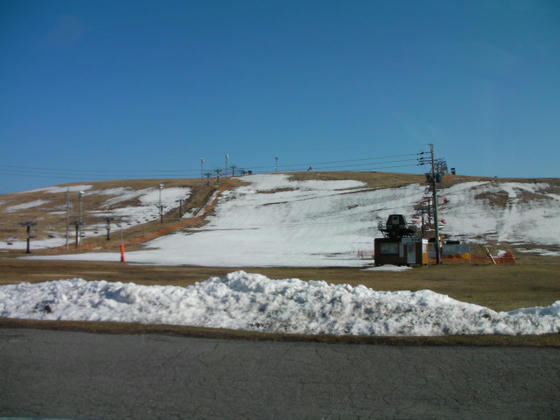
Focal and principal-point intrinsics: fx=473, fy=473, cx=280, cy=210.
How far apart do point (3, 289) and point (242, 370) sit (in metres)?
10.2

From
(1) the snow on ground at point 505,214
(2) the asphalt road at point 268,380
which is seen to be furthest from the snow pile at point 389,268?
(2) the asphalt road at point 268,380

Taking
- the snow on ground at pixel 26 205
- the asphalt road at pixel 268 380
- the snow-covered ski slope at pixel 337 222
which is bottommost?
the asphalt road at pixel 268 380

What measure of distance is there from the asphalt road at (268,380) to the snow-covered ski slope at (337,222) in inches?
1300

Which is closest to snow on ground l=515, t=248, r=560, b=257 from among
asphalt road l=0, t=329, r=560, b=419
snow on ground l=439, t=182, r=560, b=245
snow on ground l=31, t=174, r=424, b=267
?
snow on ground l=439, t=182, r=560, b=245

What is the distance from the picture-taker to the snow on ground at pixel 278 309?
8.97m

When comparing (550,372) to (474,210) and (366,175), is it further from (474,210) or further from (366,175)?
(366,175)

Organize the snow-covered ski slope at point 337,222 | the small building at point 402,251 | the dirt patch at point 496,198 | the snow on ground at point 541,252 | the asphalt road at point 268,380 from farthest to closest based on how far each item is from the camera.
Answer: the dirt patch at point 496,198 → the snow-covered ski slope at point 337,222 → the snow on ground at point 541,252 → the small building at point 402,251 → the asphalt road at point 268,380

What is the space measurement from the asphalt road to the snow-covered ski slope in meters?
33.0

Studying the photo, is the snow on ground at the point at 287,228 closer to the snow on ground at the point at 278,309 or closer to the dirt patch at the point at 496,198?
the dirt patch at the point at 496,198

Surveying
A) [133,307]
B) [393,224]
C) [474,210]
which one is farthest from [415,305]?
[474,210]

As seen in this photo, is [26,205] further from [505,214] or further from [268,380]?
[268,380]

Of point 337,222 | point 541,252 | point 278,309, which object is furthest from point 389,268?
point 337,222

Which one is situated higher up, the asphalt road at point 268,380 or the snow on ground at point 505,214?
the snow on ground at point 505,214

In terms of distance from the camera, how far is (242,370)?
669cm
